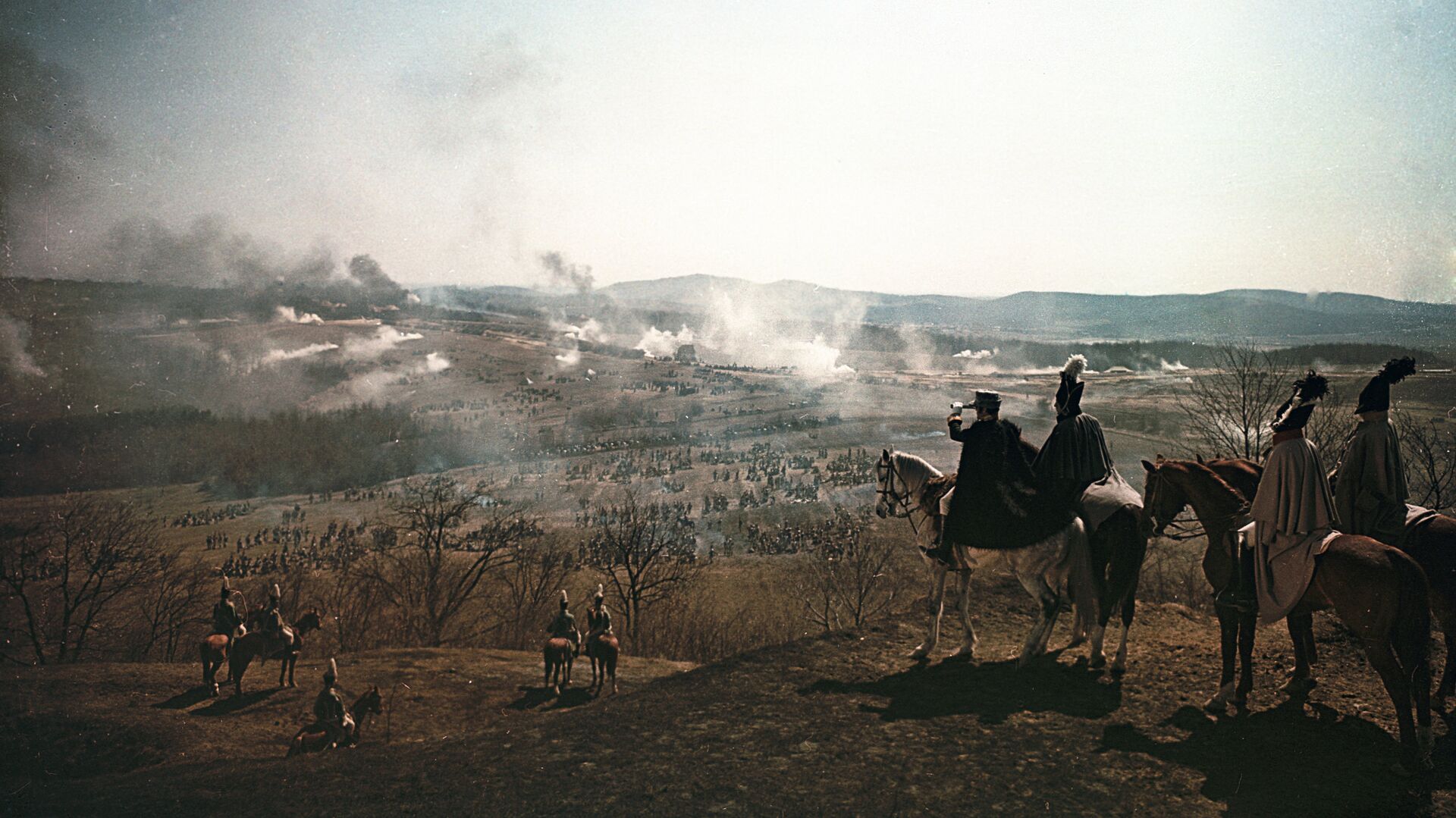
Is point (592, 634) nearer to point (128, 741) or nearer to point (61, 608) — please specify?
point (128, 741)

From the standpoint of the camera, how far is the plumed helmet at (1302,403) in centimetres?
762

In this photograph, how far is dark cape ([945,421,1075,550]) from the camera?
965 cm

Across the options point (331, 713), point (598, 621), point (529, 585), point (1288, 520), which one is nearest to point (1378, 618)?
point (1288, 520)

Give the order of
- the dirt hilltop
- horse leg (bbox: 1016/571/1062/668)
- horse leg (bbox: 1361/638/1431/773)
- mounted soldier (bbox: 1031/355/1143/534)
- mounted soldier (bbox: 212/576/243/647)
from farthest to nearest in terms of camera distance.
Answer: mounted soldier (bbox: 212/576/243/647) → mounted soldier (bbox: 1031/355/1143/534) → horse leg (bbox: 1016/571/1062/668) → the dirt hilltop → horse leg (bbox: 1361/638/1431/773)

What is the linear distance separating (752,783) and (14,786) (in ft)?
32.8

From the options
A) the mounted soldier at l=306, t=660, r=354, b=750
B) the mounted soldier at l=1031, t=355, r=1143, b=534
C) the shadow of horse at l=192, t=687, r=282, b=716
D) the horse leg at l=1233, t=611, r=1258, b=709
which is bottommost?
the shadow of horse at l=192, t=687, r=282, b=716

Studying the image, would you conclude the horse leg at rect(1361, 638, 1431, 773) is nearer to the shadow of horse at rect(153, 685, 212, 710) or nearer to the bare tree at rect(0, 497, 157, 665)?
the shadow of horse at rect(153, 685, 212, 710)

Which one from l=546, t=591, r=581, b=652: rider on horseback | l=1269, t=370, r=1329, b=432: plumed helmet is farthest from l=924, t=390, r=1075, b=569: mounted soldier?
l=546, t=591, r=581, b=652: rider on horseback

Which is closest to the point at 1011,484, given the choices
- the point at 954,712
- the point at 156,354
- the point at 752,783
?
the point at 954,712

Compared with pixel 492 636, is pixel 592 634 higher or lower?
higher

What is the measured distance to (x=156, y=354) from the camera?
4186 inches

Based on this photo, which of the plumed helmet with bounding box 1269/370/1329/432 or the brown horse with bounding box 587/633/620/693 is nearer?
the plumed helmet with bounding box 1269/370/1329/432

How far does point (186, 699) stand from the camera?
13.5 meters

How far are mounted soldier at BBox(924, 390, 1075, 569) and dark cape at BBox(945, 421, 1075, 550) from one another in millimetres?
10
